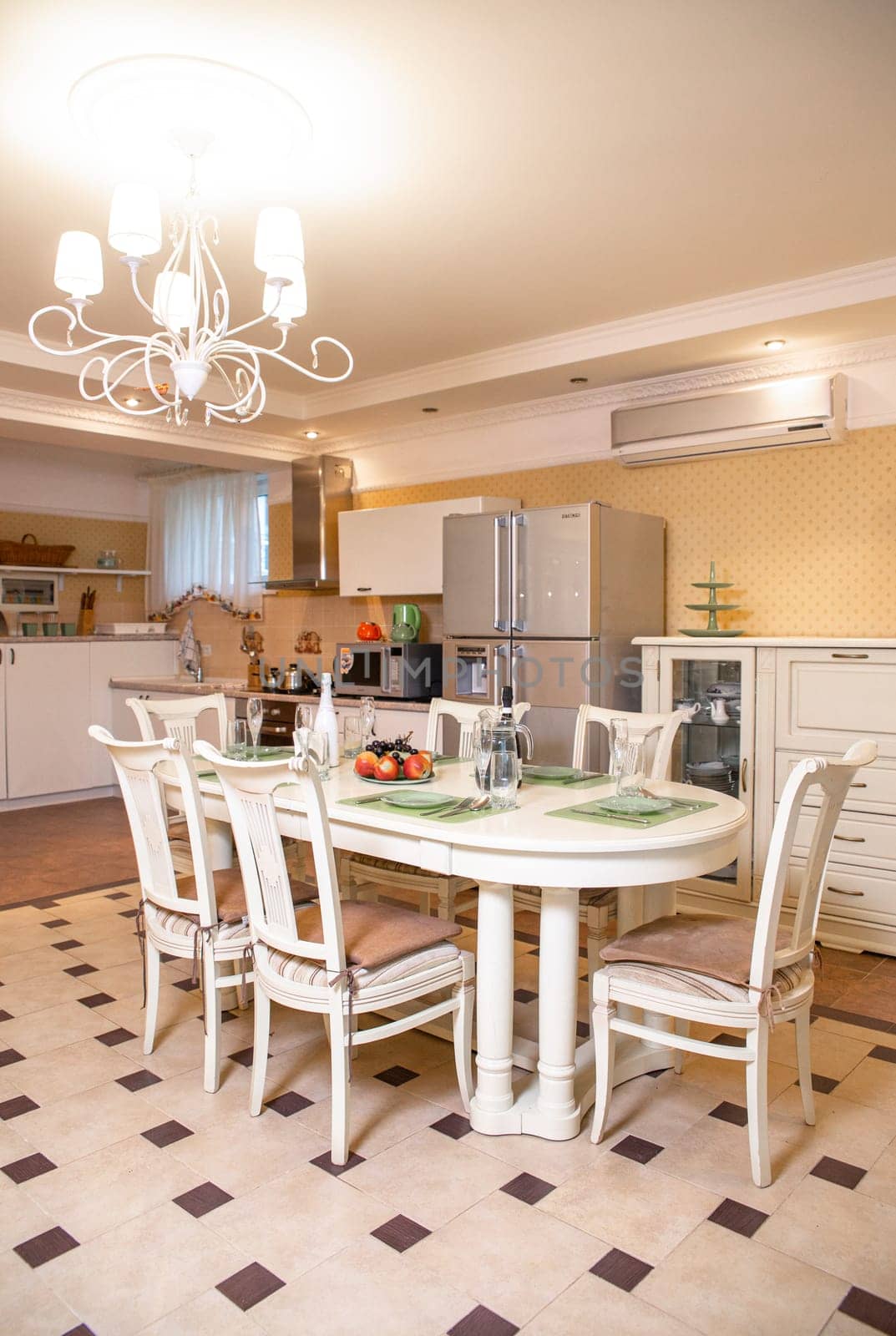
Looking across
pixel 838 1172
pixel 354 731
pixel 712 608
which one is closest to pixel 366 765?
pixel 354 731

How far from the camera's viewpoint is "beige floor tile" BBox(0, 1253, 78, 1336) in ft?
5.53

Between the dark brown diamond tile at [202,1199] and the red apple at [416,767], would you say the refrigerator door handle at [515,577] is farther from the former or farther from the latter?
the dark brown diamond tile at [202,1199]

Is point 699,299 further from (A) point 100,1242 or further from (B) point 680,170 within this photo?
(A) point 100,1242

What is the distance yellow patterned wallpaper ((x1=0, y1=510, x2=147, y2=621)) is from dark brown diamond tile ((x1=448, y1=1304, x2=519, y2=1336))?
699 cm

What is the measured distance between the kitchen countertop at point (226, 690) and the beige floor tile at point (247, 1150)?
296cm

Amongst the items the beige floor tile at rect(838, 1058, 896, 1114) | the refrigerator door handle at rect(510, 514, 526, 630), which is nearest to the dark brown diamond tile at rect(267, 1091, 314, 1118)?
the beige floor tile at rect(838, 1058, 896, 1114)

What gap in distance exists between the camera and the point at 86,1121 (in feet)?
7.92

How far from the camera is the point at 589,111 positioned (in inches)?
100

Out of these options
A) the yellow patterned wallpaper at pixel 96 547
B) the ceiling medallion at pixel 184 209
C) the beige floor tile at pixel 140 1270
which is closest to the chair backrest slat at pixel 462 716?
the ceiling medallion at pixel 184 209

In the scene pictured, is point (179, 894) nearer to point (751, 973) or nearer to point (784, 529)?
point (751, 973)

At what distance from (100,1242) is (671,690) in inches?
120

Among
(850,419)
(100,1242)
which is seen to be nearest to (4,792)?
(100,1242)

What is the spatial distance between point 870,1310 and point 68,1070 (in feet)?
6.83

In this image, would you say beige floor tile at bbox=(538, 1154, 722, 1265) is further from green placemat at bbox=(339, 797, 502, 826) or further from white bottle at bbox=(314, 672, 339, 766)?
white bottle at bbox=(314, 672, 339, 766)
